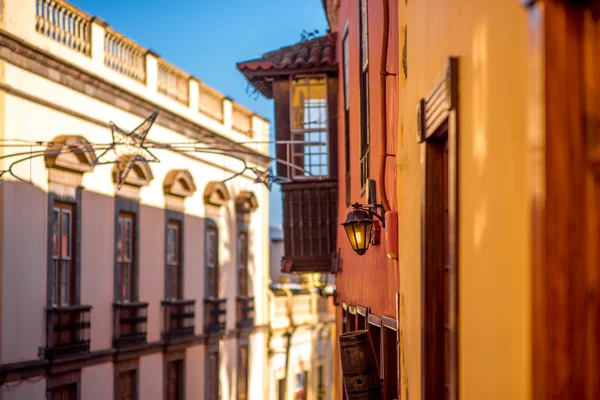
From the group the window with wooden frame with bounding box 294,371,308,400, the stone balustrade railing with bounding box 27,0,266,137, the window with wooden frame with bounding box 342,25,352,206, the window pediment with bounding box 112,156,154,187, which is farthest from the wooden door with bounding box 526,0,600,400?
the window with wooden frame with bounding box 294,371,308,400

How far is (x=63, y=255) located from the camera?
18.6m

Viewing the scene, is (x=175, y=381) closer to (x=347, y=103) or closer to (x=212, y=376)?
(x=212, y=376)

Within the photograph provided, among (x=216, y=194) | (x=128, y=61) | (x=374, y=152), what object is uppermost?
(x=128, y=61)

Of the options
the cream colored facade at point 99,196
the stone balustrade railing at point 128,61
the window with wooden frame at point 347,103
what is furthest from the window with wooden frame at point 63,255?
the window with wooden frame at point 347,103

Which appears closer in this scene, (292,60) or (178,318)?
(292,60)

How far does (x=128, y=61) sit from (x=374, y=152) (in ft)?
42.9

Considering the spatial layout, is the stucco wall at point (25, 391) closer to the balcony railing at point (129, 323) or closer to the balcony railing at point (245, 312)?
the balcony railing at point (129, 323)

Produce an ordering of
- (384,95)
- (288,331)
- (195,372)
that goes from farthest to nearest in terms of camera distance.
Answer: (288,331)
(195,372)
(384,95)

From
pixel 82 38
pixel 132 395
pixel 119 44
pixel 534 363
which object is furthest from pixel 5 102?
pixel 534 363

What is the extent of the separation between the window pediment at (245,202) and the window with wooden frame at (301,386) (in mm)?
7296

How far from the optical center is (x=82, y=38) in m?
19.5

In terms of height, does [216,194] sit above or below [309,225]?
above

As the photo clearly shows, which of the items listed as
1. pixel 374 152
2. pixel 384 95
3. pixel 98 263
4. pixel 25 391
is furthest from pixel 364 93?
pixel 98 263

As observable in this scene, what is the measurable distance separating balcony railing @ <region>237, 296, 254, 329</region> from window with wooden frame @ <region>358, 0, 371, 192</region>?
58.5 feet
